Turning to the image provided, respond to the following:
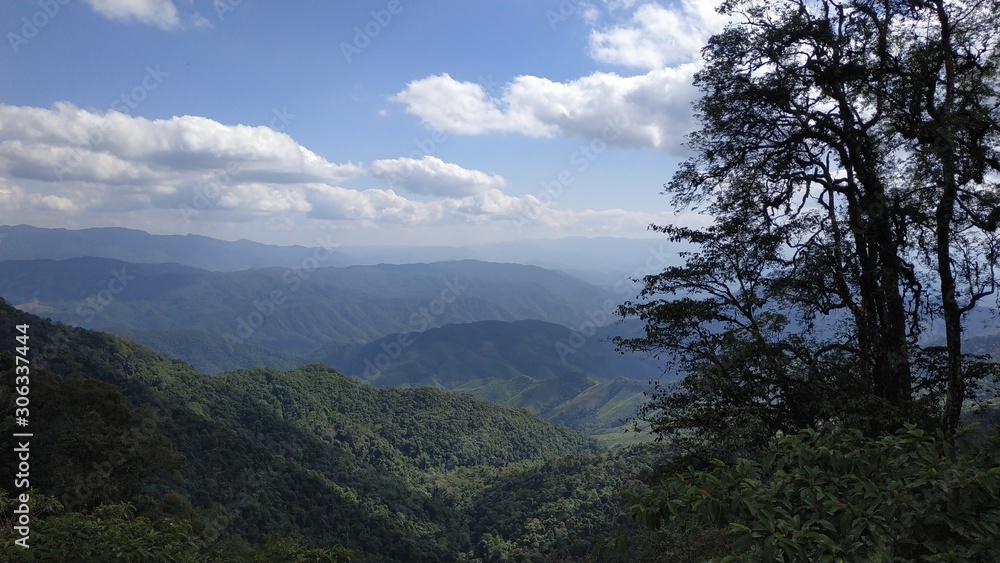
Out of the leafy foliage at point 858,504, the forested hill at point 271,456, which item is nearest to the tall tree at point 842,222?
the leafy foliage at point 858,504

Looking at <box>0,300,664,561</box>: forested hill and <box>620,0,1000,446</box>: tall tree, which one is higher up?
<box>620,0,1000,446</box>: tall tree

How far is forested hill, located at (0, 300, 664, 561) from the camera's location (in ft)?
76.2

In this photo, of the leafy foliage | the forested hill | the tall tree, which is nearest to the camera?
the leafy foliage

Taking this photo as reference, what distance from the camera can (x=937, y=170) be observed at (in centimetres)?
998

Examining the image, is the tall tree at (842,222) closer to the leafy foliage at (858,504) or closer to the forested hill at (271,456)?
the leafy foliage at (858,504)

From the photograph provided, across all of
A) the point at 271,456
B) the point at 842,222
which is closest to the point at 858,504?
the point at 842,222

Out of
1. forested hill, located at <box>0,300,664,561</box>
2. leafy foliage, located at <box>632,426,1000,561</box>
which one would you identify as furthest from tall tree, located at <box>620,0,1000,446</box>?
forested hill, located at <box>0,300,664,561</box>

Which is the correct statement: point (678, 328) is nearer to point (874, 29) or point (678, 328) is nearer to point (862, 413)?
point (862, 413)

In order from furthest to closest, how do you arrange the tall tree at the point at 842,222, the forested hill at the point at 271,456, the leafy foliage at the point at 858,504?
the forested hill at the point at 271,456 < the tall tree at the point at 842,222 < the leafy foliage at the point at 858,504

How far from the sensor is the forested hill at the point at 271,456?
2323 cm

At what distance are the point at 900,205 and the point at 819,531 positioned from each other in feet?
29.6

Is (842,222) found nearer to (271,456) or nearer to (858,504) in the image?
(858,504)

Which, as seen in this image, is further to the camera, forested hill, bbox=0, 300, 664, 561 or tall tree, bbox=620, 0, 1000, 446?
forested hill, bbox=0, 300, 664, 561

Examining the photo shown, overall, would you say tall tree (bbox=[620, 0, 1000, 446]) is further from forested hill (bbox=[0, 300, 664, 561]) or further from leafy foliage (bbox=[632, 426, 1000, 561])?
forested hill (bbox=[0, 300, 664, 561])
